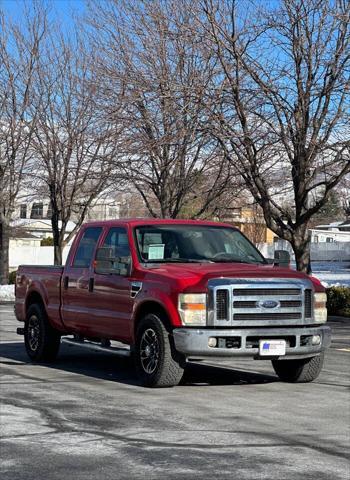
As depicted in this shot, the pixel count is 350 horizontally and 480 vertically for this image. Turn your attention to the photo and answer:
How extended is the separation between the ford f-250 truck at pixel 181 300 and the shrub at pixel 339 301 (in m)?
11.7

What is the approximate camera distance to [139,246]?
11578 mm

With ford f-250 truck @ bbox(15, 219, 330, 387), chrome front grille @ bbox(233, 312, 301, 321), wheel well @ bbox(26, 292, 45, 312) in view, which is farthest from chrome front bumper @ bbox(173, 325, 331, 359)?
wheel well @ bbox(26, 292, 45, 312)

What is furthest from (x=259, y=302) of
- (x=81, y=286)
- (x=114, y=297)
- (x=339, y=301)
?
(x=339, y=301)

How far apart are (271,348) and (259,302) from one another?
0.55m

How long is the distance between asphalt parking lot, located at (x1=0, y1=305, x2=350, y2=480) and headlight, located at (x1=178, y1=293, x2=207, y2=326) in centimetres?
86

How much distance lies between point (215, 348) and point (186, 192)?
16.4m

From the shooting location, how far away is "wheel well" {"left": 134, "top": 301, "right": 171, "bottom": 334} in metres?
10.5

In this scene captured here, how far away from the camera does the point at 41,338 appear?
1316 cm

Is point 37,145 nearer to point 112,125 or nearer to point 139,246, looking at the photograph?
point 112,125

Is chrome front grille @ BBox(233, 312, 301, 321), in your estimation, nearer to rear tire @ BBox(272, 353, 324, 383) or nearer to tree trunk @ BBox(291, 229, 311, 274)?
rear tire @ BBox(272, 353, 324, 383)

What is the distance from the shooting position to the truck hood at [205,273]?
1034 centimetres

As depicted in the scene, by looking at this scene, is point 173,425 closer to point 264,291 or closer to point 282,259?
point 264,291

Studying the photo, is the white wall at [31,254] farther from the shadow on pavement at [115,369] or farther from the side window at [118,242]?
the side window at [118,242]

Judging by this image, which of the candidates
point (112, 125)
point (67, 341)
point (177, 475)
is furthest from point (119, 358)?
point (112, 125)
